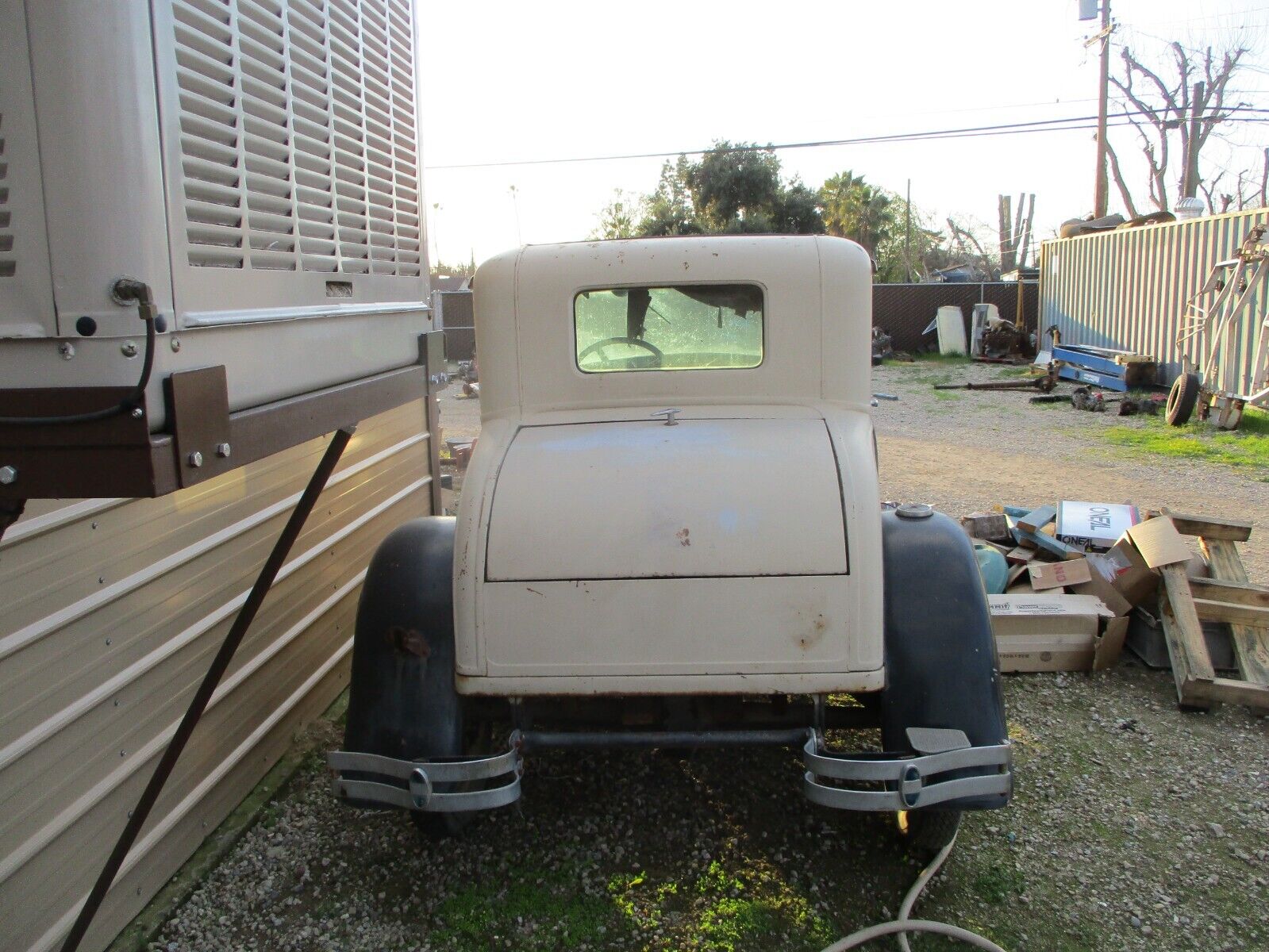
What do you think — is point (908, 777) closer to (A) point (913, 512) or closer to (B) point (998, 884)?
(B) point (998, 884)

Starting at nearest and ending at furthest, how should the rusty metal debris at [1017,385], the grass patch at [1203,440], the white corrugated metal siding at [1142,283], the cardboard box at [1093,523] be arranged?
1. the cardboard box at [1093,523]
2. the grass patch at [1203,440]
3. the white corrugated metal siding at [1142,283]
4. the rusty metal debris at [1017,385]

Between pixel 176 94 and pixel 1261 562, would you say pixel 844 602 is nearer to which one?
pixel 176 94

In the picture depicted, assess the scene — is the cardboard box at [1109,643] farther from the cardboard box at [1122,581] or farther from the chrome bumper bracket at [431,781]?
the chrome bumper bracket at [431,781]

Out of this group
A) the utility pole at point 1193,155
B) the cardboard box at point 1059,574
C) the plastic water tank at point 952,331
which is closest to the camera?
the cardboard box at point 1059,574

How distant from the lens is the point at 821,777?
115 inches

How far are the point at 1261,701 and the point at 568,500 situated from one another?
11.2 ft

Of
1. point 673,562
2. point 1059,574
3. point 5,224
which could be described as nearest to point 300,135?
point 5,224

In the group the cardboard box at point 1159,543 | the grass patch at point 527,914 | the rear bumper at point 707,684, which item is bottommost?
the grass patch at point 527,914

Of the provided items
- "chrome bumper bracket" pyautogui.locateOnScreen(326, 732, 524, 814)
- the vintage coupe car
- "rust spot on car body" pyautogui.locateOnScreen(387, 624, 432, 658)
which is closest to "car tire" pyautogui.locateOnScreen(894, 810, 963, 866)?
the vintage coupe car

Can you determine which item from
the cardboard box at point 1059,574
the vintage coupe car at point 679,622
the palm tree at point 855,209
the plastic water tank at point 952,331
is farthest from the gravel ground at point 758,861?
the palm tree at point 855,209

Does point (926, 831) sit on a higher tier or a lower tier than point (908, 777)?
lower

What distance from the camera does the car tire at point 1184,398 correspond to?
11969 mm

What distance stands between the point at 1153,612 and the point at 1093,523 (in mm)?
1106

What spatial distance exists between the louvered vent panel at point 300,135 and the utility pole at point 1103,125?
23.2 metres
